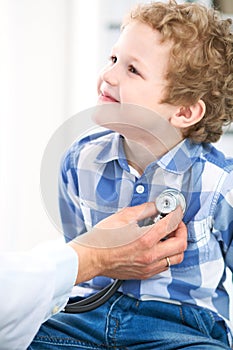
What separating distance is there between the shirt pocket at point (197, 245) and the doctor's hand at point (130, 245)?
38 millimetres

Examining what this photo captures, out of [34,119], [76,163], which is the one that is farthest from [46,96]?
[76,163]

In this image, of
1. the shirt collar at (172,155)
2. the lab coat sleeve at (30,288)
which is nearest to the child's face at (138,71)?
the shirt collar at (172,155)

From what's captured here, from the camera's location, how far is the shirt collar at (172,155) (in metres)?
1.32

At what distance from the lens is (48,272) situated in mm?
1093

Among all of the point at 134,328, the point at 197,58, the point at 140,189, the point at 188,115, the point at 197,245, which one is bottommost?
the point at 134,328

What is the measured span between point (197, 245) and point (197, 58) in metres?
0.38

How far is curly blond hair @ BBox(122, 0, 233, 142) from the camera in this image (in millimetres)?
1299

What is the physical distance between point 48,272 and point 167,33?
53 centimetres

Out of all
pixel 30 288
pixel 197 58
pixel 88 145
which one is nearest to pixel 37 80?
pixel 88 145

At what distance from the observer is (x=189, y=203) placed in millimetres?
1304

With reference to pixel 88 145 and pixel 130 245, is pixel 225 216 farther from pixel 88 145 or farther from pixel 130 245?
pixel 88 145

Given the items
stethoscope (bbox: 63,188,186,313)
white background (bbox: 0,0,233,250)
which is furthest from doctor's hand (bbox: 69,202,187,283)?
white background (bbox: 0,0,233,250)

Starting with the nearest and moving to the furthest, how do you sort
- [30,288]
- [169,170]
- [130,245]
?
[30,288] < [130,245] < [169,170]

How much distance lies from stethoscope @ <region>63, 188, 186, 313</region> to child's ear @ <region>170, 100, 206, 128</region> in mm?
148
